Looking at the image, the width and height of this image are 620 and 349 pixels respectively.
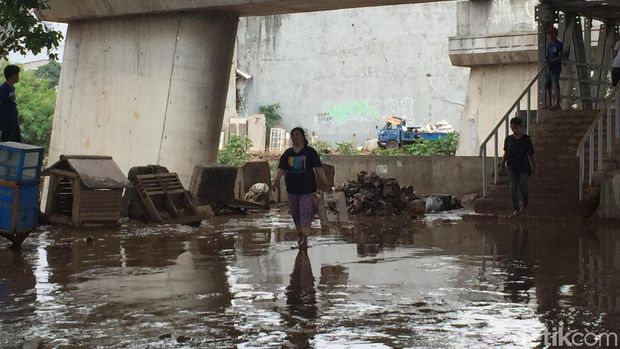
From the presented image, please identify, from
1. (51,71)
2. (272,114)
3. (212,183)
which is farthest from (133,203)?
(51,71)

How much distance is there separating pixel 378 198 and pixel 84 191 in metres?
7.08

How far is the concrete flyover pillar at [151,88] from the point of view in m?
21.7

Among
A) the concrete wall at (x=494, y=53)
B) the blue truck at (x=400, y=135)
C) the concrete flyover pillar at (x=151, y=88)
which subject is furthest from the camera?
the blue truck at (x=400, y=135)

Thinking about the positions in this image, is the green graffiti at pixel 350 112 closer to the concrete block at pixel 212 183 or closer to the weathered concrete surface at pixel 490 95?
the weathered concrete surface at pixel 490 95

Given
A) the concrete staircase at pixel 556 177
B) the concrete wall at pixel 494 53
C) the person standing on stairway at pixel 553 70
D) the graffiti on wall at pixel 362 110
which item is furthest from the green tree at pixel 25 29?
the graffiti on wall at pixel 362 110

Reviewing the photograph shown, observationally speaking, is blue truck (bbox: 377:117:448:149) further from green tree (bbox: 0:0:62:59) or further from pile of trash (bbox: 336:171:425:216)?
green tree (bbox: 0:0:62:59)

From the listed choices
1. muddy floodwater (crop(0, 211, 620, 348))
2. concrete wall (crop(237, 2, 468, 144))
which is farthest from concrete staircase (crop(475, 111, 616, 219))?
concrete wall (crop(237, 2, 468, 144))

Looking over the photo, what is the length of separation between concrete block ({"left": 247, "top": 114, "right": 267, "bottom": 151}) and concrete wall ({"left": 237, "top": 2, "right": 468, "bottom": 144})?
2201 millimetres

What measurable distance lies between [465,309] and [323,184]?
18.0 ft

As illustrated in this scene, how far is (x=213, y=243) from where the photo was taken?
1383 cm

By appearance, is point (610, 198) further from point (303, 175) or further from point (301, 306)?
point (301, 306)

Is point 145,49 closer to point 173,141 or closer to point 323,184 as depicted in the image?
point 173,141

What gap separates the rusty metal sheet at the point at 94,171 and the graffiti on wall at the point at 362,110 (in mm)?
31599

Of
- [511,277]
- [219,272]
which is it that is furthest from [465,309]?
[219,272]
